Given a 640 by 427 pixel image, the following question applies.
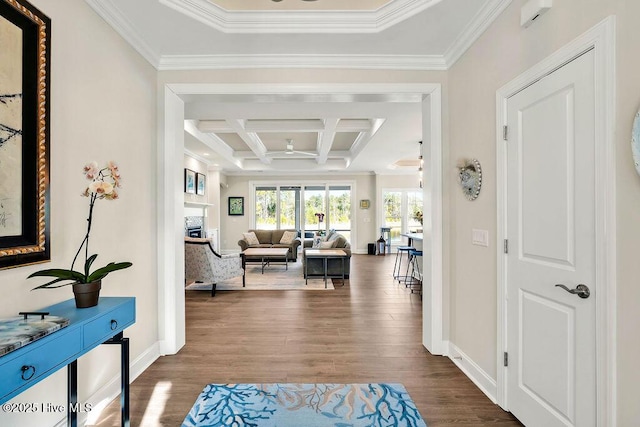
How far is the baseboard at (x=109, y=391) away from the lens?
6.24 ft

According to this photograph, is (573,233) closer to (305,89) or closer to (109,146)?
(305,89)

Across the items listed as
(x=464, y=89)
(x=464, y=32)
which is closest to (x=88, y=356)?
(x=464, y=89)

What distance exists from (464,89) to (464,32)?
0.42m

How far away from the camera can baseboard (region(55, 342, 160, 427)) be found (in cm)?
190

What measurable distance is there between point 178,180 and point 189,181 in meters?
4.49

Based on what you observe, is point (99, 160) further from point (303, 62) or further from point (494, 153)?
point (494, 153)

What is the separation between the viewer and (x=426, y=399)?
7.12 feet

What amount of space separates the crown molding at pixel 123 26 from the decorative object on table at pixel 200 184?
5.10 m

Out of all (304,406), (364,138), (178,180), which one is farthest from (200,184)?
(304,406)

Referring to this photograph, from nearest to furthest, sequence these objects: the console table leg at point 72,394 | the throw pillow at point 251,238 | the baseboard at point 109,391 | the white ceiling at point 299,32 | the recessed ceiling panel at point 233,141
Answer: the console table leg at point 72,394 → the baseboard at point 109,391 → the white ceiling at point 299,32 → the recessed ceiling panel at point 233,141 → the throw pillow at point 251,238

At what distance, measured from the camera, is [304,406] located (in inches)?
82.2

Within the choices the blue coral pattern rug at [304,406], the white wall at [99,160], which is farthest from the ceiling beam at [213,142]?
the blue coral pattern rug at [304,406]

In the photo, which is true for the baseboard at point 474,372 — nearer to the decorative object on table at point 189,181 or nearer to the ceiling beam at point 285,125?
the ceiling beam at point 285,125

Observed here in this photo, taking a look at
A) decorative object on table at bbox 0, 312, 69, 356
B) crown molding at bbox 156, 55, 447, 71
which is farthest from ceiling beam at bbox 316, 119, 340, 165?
decorative object on table at bbox 0, 312, 69, 356
